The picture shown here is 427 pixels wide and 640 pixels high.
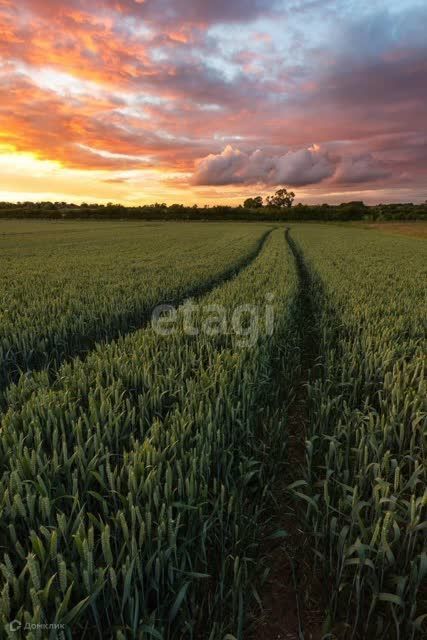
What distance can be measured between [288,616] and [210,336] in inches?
129

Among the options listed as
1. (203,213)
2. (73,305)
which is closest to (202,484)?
(73,305)

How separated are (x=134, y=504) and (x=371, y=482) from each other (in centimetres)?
150

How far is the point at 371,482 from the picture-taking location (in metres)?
2.42

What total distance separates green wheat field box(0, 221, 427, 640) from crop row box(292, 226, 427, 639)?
16mm

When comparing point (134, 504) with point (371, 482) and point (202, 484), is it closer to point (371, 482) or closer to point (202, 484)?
point (202, 484)

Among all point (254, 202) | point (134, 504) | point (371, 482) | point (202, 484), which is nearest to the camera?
point (134, 504)

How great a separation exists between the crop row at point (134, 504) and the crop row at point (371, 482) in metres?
0.45

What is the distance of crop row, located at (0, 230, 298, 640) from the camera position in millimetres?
1522

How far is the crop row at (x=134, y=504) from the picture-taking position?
1.52m

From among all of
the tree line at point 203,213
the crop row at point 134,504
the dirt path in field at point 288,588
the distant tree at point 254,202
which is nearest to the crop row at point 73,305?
the crop row at point 134,504

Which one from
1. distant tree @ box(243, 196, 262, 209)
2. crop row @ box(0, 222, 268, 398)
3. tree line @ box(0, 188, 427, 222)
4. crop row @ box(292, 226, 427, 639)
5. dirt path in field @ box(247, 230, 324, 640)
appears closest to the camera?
crop row @ box(292, 226, 427, 639)

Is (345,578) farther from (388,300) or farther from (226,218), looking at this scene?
(226,218)

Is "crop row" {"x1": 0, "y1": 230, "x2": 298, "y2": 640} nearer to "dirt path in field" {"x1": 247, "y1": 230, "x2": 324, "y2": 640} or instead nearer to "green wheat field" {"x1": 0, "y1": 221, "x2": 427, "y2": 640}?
"green wheat field" {"x1": 0, "y1": 221, "x2": 427, "y2": 640}

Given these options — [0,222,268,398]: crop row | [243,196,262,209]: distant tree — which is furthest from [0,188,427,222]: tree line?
[0,222,268,398]: crop row
